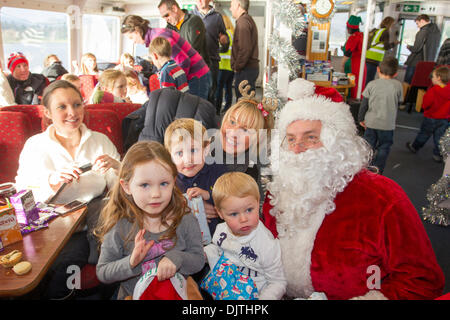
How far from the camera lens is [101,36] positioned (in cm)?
787

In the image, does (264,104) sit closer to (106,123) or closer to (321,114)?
(321,114)

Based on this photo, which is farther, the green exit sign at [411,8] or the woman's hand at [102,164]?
the green exit sign at [411,8]

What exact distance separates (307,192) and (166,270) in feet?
2.17

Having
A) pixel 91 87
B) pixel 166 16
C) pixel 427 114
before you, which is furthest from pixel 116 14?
pixel 427 114

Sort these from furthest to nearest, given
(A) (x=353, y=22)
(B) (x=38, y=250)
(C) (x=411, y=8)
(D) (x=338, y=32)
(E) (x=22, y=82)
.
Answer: (D) (x=338, y=32)
(C) (x=411, y=8)
(A) (x=353, y=22)
(E) (x=22, y=82)
(B) (x=38, y=250)

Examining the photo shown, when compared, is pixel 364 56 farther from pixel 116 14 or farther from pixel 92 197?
pixel 92 197

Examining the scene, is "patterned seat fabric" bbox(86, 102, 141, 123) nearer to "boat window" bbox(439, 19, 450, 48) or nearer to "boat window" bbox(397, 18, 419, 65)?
"boat window" bbox(397, 18, 419, 65)

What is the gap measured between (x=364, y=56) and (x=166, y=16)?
4.43 meters

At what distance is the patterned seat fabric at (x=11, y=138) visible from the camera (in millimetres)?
2396

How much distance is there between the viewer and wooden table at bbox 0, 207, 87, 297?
1.18 meters

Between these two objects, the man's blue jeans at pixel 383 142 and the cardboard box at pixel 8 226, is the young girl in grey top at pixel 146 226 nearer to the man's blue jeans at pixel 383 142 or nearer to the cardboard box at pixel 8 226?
the cardboard box at pixel 8 226

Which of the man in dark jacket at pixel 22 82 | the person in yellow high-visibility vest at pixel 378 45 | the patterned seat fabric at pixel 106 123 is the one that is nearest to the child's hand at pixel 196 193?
the patterned seat fabric at pixel 106 123

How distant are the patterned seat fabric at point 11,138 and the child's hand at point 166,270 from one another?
1857 millimetres

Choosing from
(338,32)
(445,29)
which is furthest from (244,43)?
(445,29)
